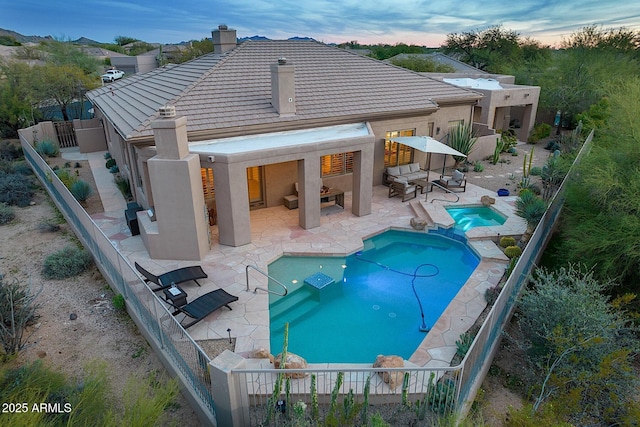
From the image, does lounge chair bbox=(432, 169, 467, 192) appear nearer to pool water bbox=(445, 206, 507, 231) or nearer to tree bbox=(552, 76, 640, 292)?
pool water bbox=(445, 206, 507, 231)

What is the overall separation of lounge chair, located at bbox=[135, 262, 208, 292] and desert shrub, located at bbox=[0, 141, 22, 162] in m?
19.9

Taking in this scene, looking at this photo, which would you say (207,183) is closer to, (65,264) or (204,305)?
(65,264)

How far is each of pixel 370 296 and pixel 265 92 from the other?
997 centimetres

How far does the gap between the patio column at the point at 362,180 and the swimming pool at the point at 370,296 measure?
1.68m

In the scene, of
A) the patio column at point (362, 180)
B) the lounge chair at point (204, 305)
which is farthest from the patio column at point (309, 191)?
the lounge chair at point (204, 305)

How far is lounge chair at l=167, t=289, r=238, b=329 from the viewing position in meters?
9.61

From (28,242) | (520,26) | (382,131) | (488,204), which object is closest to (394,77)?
(382,131)

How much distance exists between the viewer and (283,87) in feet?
49.7

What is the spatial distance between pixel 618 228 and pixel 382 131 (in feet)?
34.7

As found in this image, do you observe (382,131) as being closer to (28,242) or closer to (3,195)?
(28,242)

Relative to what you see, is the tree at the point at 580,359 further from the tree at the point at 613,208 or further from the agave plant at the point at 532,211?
the agave plant at the point at 532,211

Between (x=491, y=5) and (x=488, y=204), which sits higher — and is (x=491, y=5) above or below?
above

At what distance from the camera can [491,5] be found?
4688cm

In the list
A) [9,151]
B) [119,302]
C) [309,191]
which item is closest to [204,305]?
[119,302]
